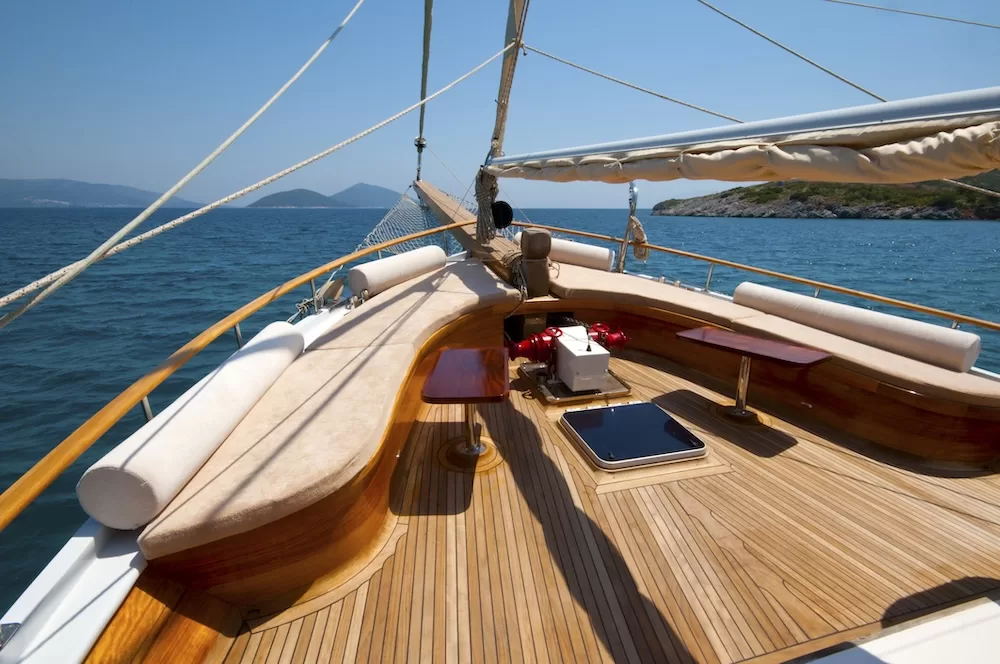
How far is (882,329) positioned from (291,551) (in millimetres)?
5212

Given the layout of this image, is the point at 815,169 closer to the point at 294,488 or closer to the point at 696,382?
the point at 294,488

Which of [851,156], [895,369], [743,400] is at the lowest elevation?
[743,400]

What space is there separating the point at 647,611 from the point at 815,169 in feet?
8.02

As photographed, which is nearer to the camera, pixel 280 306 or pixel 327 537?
pixel 327 537

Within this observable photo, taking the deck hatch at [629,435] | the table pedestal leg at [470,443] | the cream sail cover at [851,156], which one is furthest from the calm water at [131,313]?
the cream sail cover at [851,156]

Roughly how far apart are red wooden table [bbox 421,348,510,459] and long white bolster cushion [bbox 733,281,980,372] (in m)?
3.40

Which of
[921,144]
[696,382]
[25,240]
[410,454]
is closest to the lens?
[921,144]

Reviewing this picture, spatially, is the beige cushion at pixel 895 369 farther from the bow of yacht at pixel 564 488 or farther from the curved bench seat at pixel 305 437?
the curved bench seat at pixel 305 437

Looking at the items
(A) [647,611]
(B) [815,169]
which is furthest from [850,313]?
(A) [647,611]

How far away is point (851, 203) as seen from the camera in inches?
2953

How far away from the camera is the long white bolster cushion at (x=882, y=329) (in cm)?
391

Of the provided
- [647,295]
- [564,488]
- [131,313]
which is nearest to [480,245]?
[647,295]

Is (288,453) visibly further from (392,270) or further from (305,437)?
(392,270)

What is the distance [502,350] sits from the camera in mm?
4125
